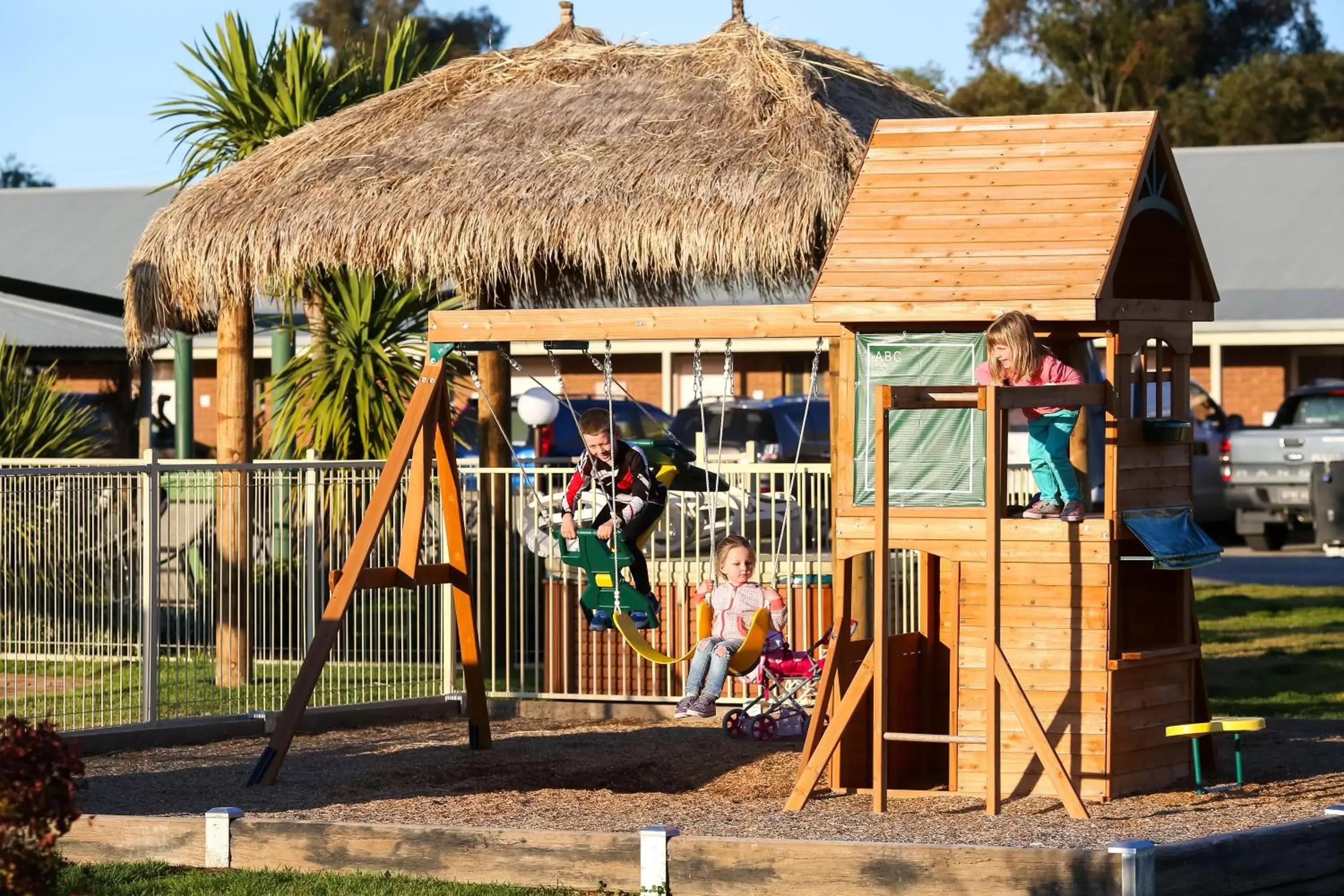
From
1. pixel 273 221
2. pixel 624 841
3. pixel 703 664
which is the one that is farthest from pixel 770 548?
pixel 624 841

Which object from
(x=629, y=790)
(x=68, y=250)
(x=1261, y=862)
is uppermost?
(x=68, y=250)

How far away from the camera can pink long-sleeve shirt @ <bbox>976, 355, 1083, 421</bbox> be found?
9039 millimetres

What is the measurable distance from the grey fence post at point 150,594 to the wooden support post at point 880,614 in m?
4.79

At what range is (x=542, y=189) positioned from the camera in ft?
43.9

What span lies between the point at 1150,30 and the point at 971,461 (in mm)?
50516

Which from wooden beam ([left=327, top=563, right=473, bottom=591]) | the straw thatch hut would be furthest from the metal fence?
wooden beam ([left=327, top=563, right=473, bottom=591])

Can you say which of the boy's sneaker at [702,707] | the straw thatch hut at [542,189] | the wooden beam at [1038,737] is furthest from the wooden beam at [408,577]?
the wooden beam at [1038,737]

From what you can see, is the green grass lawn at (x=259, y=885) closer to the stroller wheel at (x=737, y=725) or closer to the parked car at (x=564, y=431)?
the stroller wheel at (x=737, y=725)

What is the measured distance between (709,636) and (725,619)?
0.22 meters

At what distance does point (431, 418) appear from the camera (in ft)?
36.6

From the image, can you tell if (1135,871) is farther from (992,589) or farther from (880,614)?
(880,614)

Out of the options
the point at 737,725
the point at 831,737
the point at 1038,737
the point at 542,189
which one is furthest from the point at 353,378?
the point at 1038,737

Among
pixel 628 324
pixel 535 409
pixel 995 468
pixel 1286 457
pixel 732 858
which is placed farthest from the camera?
pixel 1286 457

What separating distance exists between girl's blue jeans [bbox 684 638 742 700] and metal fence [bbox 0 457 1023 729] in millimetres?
1073
